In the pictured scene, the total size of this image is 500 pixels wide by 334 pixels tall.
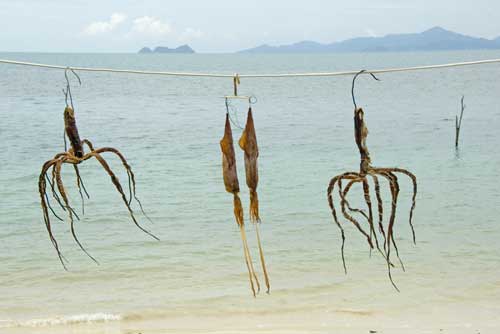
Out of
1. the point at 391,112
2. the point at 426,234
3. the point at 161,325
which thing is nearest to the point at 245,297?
the point at 161,325

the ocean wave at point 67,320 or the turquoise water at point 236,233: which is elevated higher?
the ocean wave at point 67,320

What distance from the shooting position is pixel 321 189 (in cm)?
2006

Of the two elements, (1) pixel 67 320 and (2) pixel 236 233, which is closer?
(1) pixel 67 320

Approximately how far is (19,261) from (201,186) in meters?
8.55

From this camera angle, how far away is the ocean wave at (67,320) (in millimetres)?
9453

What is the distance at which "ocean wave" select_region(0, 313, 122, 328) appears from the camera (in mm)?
9453

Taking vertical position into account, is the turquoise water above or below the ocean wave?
below

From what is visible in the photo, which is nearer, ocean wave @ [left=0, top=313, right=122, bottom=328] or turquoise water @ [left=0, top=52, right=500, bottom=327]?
ocean wave @ [left=0, top=313, right=122, bottom=328]

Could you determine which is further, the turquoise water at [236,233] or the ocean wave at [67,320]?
the turquoise water at [236,233]

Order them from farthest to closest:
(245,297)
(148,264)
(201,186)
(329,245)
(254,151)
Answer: (201,186), (329,245), (148,264), (245,297), (254,151)

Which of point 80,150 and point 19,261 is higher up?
point 80,150

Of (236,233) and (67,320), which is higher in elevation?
(67,320)

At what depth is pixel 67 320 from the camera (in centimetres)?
962

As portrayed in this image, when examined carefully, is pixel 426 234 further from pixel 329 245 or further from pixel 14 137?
pixel 14 137
